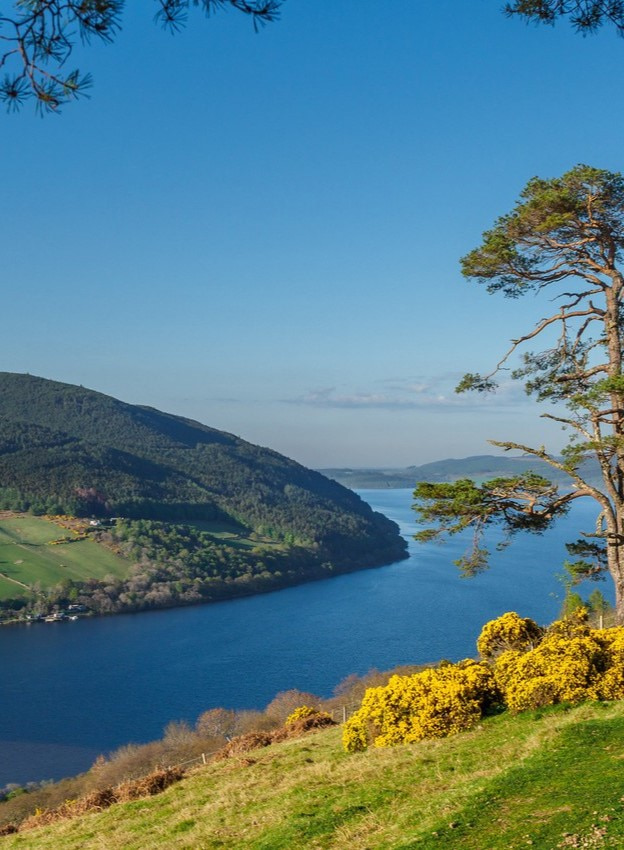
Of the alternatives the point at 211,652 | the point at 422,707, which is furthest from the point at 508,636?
the point at 211,652

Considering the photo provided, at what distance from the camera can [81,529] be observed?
172 meters

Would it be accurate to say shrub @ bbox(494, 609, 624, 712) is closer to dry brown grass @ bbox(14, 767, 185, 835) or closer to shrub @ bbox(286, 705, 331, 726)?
dry brown grass @ bbox(14, 767, 185, 835)

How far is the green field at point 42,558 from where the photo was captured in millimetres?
136000

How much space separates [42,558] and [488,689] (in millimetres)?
145555

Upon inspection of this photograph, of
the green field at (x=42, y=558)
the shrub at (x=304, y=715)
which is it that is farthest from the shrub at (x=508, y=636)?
the green field at (x=42, y=558)

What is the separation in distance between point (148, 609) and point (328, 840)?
13335 centimetres

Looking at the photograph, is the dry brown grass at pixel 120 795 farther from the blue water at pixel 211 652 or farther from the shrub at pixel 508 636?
the blue water at pixel 211 652

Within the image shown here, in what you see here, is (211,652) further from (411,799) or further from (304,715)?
(411,799)

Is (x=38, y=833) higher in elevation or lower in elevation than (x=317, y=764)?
lower

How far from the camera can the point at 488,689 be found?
15.7 metres

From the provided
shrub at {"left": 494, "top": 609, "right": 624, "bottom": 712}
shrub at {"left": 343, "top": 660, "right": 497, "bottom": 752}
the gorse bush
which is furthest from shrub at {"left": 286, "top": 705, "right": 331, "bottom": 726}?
shrub at {"left": 494, "top": 609, "right": 624, "bottom": 712}

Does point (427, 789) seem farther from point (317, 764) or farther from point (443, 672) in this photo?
point (443, 672)

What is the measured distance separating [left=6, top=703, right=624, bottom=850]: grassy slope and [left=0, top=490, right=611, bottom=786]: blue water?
58.0 m

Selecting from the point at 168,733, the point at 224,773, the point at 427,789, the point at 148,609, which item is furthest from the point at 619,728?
the point at 148,609
